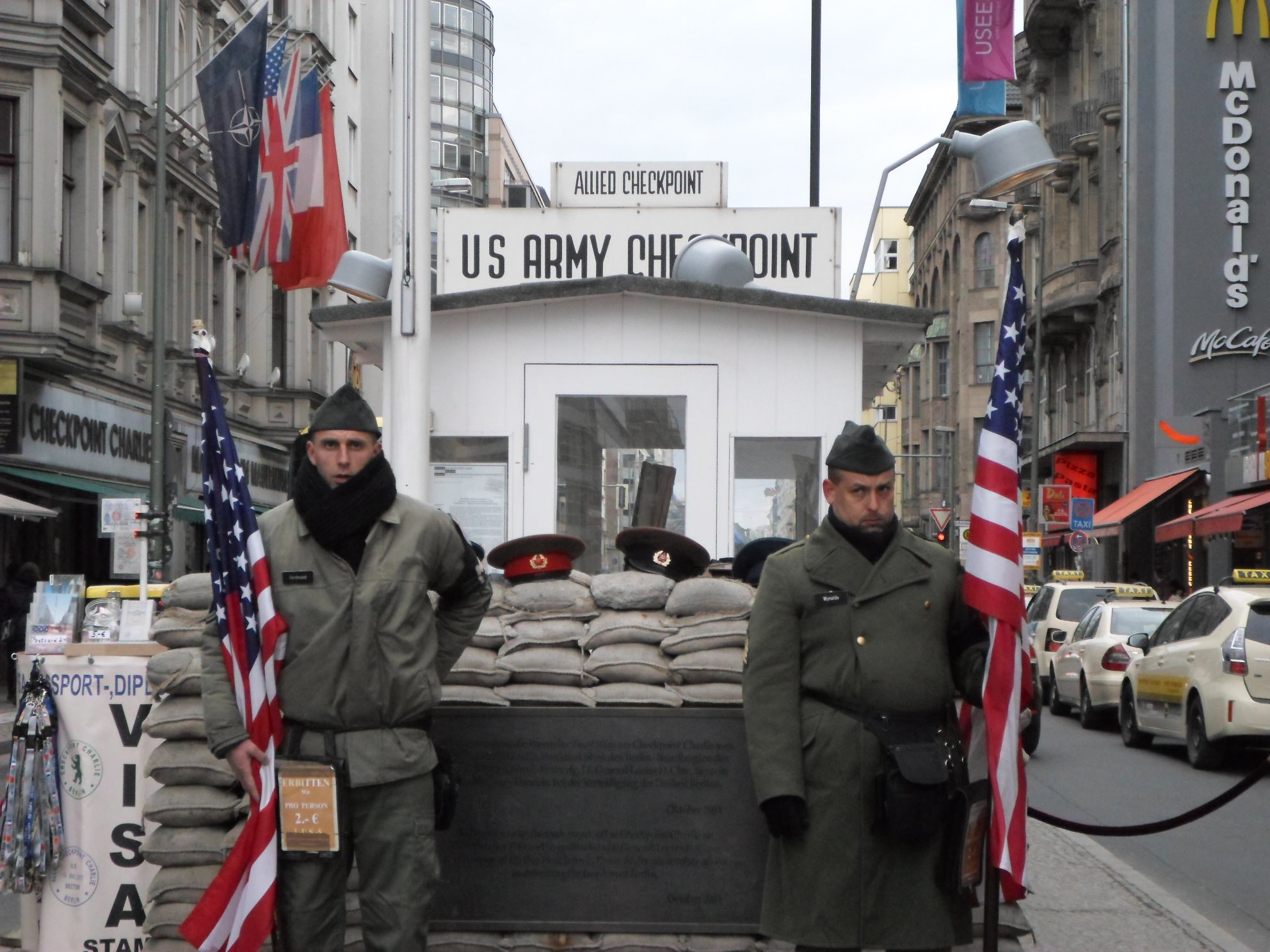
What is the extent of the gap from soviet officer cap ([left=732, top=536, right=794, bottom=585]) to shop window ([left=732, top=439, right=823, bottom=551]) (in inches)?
79.8

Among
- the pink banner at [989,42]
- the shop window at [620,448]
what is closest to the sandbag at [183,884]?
the shop window at [620,448]

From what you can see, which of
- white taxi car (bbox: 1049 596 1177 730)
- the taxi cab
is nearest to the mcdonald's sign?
the taxi cab

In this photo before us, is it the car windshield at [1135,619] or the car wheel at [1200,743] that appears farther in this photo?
the car windshield at [1135,619]

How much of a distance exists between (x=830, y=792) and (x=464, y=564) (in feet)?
4.13

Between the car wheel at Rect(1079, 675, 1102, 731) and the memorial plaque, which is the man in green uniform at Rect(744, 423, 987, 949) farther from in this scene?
the car wheel at Rect(1079, 675, 1102, 731)

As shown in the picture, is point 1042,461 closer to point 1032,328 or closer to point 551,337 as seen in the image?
point 1032,328

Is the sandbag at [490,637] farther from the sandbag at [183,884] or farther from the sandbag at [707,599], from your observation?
the sandbag at [183,884]

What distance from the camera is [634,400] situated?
9.38 m

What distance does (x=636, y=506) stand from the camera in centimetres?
929

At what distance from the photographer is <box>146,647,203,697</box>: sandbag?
6105mm

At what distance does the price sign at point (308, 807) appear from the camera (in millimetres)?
4766

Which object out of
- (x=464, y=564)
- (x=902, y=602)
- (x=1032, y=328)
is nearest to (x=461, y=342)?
(x=464, y=564)

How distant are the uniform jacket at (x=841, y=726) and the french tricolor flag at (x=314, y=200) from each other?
9.76 m

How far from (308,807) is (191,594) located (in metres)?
1.87
